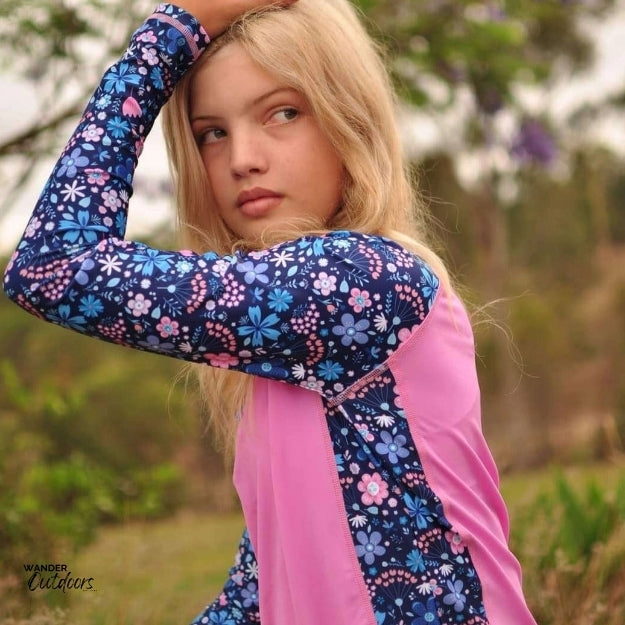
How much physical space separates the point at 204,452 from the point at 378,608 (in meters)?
9.23

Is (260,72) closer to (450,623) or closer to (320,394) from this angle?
(320,394)

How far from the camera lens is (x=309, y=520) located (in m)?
1.38

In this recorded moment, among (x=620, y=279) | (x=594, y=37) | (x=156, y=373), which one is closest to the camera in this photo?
(x=156, y=373)

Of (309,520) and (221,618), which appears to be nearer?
(309,520)

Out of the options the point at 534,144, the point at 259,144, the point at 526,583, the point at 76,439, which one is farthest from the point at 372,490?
the point at 534,144

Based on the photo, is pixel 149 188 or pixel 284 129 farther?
pixel 149 188

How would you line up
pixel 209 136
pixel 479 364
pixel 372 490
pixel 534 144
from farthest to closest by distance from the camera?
pixel 479 364 < pixel 534 144 < pixel 209 136 < pixel 372 490

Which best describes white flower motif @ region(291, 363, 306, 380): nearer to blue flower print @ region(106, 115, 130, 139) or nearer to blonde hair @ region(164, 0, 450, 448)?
blonde hair @ region(164, 0, 450, 448)

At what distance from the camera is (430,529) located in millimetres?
1402

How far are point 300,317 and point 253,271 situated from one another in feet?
0.31

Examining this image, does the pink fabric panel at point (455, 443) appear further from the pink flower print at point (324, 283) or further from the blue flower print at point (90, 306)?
the blue flower print at point (90, 306)

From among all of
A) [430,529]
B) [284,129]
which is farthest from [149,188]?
[430,529]

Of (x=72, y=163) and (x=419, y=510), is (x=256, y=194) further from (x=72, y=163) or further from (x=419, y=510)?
(x=419, y=510)

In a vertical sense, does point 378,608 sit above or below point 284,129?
below
